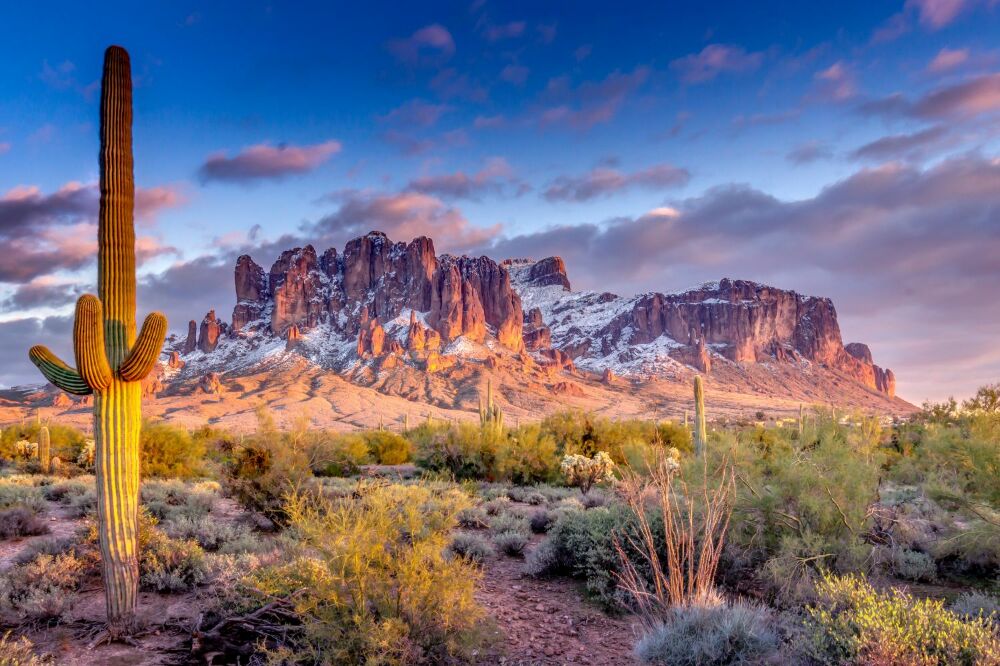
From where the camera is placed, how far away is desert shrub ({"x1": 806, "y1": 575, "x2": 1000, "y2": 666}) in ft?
13.3

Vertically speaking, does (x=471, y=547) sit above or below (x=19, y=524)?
below

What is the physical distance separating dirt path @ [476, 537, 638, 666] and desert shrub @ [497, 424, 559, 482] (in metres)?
9.32

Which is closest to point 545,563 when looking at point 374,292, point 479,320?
point 479,320

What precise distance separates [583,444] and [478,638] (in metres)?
16.3

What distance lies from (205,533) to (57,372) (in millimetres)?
3759

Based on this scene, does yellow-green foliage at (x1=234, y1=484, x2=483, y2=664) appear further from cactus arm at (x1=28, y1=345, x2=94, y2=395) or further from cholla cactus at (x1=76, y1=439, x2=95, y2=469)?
cholla cactus at (x1=76, y1=439, x2=95, y2=469)

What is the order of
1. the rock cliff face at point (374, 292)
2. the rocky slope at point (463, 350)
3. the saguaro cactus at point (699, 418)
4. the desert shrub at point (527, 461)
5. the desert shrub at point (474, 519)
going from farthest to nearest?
1. the rock cliff face at point (374, 292)
2. the rocky slope at point (463, 350)
3. the saguaro cactus at point (699, 418)
4. the desert shrub at point (527, 461)
5. the desert shrub at point (474, 519)

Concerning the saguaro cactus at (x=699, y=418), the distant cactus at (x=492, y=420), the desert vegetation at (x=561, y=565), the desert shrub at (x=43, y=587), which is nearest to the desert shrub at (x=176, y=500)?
the desert vegetation at (x=561, y=565)

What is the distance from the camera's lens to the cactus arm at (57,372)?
578 cm

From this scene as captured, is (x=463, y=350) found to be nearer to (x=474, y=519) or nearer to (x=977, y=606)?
(x=474, y=519)

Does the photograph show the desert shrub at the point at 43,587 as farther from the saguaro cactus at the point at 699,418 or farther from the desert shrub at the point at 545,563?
the saguaro cactus at the point at 699,418

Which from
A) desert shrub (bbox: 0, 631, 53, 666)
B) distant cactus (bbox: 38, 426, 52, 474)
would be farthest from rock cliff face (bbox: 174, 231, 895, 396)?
desert shrub (bbox: 0, 631, 53, 666)

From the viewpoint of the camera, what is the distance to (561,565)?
8.13 m

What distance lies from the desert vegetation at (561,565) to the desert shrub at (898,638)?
0.02 metres
